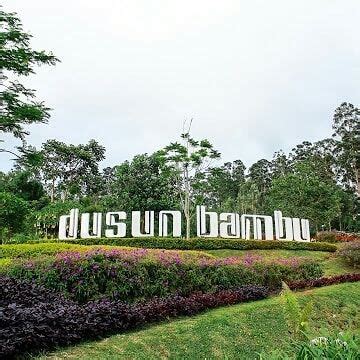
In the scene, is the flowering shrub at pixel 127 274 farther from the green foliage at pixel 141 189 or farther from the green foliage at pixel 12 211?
the green foliage at pixel 141 189

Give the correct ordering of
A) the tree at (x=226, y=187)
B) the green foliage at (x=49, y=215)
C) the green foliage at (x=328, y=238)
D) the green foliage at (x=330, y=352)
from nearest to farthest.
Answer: the green foliage at (x=330, y=352)
the green foliage at (x=328, y=238)
the green foliage at (x=49, y=215)
the tree at (x=226, y=187)

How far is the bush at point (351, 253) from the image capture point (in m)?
15.0

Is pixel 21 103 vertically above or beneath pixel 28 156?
above

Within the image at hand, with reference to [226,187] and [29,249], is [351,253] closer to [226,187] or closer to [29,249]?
[29,249]

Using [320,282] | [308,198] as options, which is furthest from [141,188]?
[320,282]

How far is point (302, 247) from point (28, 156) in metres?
10.7

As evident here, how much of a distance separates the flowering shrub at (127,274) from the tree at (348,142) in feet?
107

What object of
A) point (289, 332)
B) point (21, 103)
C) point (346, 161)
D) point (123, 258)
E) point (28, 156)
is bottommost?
point (289, 332)

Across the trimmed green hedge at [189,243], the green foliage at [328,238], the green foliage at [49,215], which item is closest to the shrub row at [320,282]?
the trimmed green hedge at [189,243]

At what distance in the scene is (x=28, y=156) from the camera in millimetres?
12406

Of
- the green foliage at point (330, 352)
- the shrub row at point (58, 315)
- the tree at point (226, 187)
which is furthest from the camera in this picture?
the tree at point (226, 187)

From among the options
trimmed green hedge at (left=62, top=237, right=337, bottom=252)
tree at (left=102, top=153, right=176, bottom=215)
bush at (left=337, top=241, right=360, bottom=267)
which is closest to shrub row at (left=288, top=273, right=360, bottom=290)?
bush at (left=337, top=241, right=360, bottom=267)

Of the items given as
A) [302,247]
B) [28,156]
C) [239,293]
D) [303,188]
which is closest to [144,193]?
[303,188]

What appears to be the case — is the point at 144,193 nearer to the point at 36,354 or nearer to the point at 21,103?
the point at 21,103
